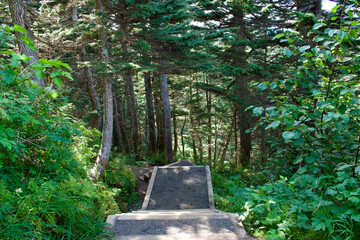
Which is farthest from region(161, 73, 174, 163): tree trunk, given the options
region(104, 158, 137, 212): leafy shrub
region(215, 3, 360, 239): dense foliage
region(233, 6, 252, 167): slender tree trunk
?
Answer: region(215, 3, 360, 239): dense foliage

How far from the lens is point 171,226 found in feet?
9.87

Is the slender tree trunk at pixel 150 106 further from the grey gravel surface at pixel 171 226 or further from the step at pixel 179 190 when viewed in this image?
the grey gravel surface at pixel 171 226

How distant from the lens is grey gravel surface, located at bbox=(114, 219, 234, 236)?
2.85 metres

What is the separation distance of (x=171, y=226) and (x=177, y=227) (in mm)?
89

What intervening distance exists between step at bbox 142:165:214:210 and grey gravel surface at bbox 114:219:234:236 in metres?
2.78

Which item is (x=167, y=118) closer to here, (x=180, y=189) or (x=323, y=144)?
(x=180, y=189)

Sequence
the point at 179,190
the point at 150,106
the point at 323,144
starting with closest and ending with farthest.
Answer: the point at 323,144 < the point at 179,190 < the point at 150,106

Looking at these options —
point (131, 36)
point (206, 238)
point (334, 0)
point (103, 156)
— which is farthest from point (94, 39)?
point (334, 0)

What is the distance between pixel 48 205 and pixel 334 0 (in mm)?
8404

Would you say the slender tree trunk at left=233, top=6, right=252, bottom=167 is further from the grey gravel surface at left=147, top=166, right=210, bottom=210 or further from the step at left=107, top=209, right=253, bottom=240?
the step at left=107, top=209, right=253, bottom=240

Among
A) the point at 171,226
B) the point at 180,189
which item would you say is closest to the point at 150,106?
the point at 180,189

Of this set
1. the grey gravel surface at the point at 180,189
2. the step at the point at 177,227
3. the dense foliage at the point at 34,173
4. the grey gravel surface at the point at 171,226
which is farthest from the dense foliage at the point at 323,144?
the grey gravel surface at the point at 180,189

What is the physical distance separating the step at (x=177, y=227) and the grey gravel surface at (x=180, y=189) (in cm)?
291

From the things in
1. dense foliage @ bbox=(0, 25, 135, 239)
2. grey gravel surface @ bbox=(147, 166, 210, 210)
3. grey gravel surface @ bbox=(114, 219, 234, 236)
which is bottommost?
grey gravel surface @ bbox=(147, 166, 210, 210)
